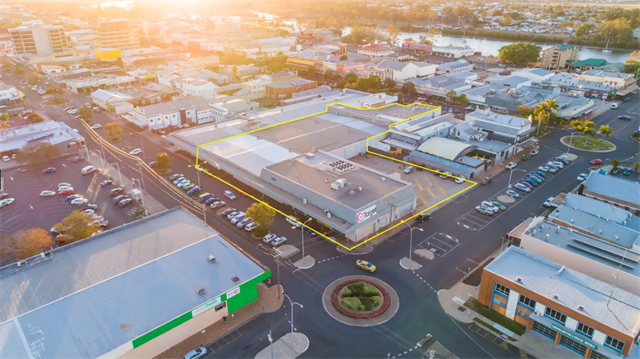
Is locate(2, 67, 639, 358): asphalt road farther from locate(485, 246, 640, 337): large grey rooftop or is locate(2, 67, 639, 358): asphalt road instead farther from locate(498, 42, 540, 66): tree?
locate(498, 42, 540, 66): tree

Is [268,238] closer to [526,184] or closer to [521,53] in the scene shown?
[526,184]

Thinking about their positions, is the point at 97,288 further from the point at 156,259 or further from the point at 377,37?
the point at 377,37

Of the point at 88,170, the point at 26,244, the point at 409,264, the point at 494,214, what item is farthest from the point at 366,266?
the point at 88,170

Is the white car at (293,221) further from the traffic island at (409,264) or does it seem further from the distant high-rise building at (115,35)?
the distant high-rise building at (115,35)

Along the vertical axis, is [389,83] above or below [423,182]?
above

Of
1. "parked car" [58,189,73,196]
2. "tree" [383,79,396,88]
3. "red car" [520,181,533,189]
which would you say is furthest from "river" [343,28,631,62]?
"parked car" [58,189,73,196]

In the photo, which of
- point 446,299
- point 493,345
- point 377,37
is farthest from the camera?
point 377,37

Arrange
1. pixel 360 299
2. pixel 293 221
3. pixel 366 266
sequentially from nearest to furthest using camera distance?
pixel 360 299 → pixel 366 266 → pixel 293 221

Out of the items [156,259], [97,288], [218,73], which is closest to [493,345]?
[156,259]
